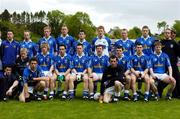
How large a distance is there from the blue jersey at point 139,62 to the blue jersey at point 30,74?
2490 millimetres

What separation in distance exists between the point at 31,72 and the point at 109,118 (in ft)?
10.6

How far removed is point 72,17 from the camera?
297 feet

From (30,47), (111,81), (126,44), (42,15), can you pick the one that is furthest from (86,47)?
(42,15)

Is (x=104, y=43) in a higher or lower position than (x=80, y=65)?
higher

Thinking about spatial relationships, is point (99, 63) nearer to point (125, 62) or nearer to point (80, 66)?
point (80, 66)

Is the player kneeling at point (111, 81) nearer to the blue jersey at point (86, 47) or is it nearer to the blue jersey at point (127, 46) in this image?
the blue jersey at point (127, 46)

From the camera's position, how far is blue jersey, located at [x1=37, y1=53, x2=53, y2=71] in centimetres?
1105

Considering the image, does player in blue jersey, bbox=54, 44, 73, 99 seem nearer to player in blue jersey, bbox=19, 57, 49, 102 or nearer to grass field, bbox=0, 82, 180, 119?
player in blue jersey, bbox=19, 57, 49, 102

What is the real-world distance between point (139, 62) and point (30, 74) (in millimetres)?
2961

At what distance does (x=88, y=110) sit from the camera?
29.1ft

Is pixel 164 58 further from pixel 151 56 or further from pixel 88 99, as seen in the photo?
pixel 88 99

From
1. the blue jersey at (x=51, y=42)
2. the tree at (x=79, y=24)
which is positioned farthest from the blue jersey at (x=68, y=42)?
the tree at (x=79, y=24)

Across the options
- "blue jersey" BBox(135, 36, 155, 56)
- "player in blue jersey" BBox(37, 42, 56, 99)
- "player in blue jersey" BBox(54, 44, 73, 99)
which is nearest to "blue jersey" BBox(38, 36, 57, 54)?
"player in blue jersey" BBox(37, 42, 56, 99)

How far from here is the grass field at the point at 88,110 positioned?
820cm
